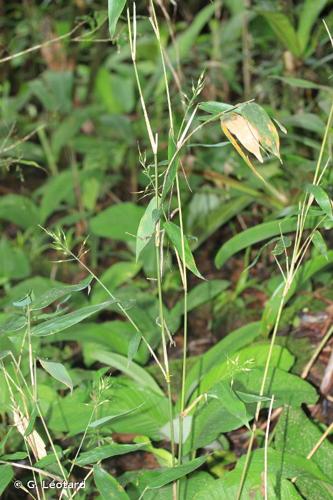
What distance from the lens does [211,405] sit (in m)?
1.03

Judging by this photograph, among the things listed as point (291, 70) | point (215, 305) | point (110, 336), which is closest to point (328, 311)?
point (215, 305)

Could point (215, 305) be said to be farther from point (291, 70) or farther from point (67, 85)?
point (67, 85)

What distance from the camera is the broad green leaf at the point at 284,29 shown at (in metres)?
1.57

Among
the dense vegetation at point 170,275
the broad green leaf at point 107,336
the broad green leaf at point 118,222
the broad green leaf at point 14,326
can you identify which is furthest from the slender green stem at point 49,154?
the broad green leaf at point 14,326

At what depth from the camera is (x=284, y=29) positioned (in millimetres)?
1616

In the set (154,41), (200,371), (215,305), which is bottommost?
(215,305)

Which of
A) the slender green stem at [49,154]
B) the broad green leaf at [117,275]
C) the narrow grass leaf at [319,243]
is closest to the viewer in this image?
the narrow grass leaf at [319,243]

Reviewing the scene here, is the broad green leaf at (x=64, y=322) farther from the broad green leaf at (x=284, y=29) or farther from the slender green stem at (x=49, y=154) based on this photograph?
the slender green stem at (x=49, y=154)

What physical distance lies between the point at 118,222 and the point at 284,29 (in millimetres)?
568

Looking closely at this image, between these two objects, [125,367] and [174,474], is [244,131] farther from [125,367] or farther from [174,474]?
[125,367]

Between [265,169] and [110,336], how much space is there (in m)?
0.58

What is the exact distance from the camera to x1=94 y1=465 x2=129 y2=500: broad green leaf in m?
0.77

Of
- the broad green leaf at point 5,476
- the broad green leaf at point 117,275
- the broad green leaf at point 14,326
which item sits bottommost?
the broad green leaf at point 117,275

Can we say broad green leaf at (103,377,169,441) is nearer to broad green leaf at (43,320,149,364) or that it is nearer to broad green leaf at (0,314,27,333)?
broad green leaf at (43,320,149,364)
